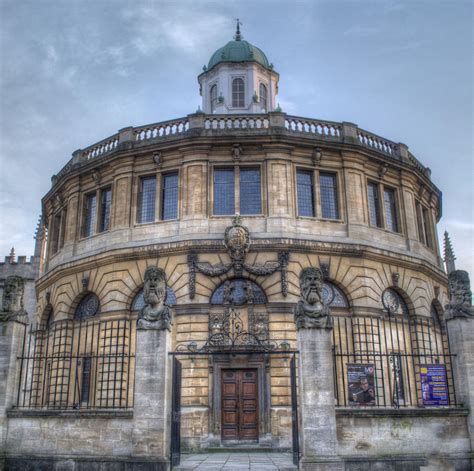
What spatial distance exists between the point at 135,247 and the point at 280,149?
8023 millimetres

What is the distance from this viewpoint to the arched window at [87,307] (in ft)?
83.1

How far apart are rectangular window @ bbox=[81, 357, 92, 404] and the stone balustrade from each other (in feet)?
33.1

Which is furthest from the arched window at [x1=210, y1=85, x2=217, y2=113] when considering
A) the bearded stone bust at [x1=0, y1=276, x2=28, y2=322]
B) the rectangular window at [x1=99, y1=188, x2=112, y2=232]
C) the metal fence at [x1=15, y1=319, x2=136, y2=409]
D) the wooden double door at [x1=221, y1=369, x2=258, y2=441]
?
the bearded stone bust at [x1=0, y1=276, x2=28, y2=322]

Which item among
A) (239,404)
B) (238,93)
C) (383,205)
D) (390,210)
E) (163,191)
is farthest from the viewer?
(238,93)

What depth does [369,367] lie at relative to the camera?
645 inches

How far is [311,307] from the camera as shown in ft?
45.0

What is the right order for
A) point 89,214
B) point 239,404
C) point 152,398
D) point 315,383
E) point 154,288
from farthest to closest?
point 89,214
point 239,404
point 154,288
point 152,398
point 315,383

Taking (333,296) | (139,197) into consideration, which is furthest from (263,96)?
(333,296)

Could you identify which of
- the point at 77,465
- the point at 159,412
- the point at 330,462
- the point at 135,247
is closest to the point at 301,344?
the point at 330,462

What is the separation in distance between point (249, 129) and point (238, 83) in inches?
485

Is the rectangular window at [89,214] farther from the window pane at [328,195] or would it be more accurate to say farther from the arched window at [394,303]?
the arched window at [394,303]

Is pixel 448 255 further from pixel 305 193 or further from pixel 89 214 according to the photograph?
pixel 89 214

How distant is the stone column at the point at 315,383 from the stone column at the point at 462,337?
3.85 metres

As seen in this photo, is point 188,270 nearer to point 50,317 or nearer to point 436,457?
point 50,317
